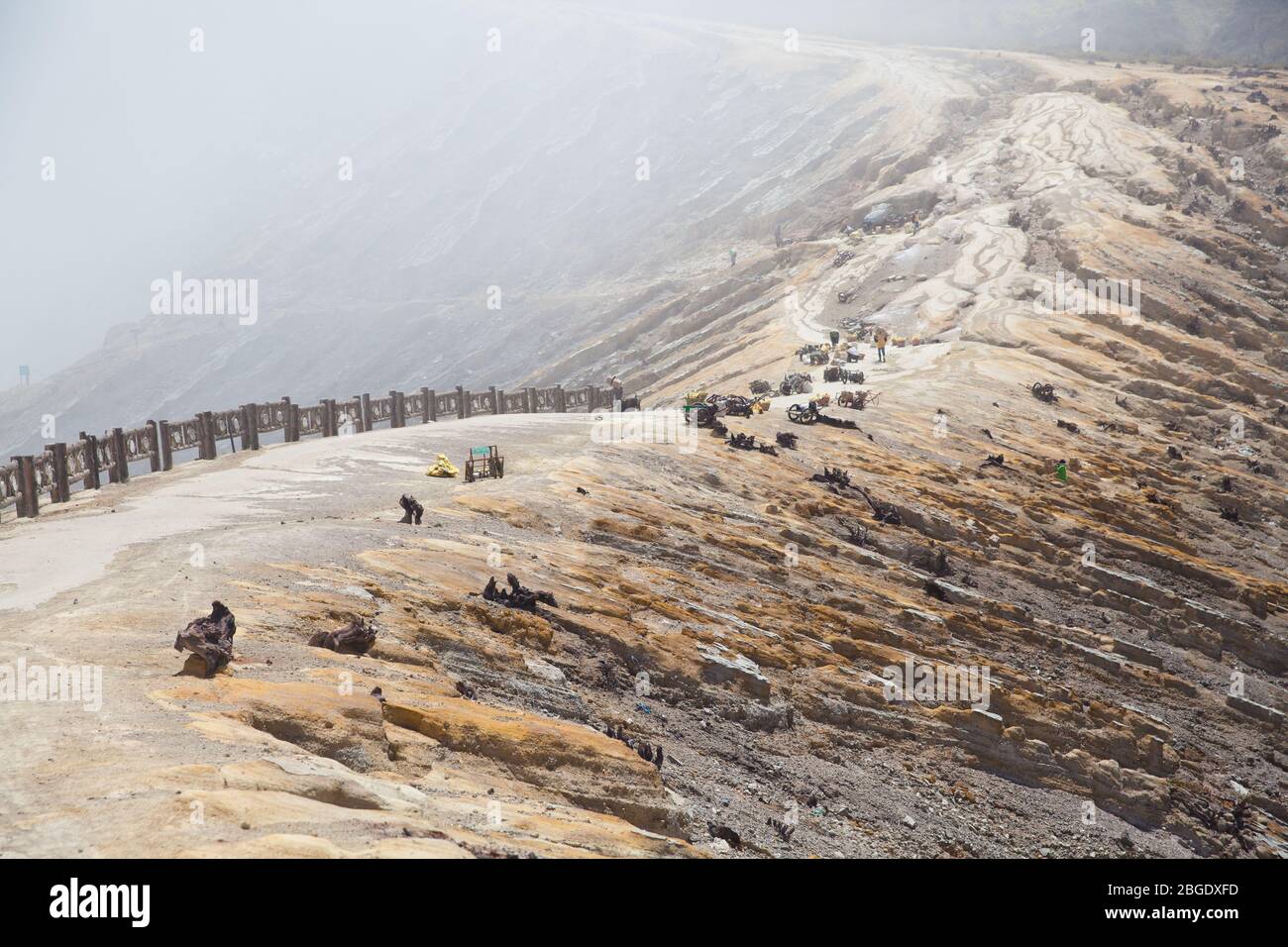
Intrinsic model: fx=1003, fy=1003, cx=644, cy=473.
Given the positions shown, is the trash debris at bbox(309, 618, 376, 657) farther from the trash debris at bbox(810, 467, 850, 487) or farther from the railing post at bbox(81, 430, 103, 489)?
the trash debris at bbox(810, 467, 850, 487)

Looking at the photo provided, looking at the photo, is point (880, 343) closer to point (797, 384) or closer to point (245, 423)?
point (797, 384)

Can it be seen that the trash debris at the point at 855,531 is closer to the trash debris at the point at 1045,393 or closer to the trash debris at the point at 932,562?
the trash debris at the point at 932,562

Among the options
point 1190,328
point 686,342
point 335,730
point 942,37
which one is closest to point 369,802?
point 335,730

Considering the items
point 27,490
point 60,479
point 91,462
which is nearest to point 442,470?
point 91,462

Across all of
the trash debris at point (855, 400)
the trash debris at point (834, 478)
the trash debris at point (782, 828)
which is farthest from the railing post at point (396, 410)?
the trash debris at point (782, 828)

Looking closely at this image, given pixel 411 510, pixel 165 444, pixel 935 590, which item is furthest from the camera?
pixel 165 444

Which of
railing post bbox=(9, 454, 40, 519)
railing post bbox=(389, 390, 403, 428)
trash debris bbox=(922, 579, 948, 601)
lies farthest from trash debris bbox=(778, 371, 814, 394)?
railing post bbox=(9, 454, 40, 519)
